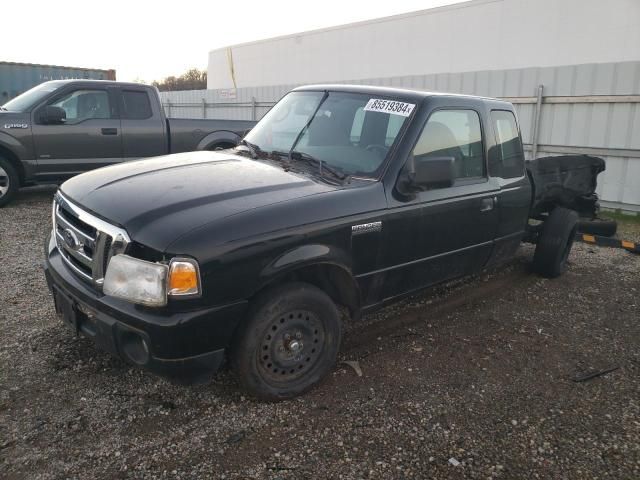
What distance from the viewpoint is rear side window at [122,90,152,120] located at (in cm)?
855

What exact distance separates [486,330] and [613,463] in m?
1.60

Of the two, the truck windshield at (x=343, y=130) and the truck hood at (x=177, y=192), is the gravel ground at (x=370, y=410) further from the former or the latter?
the truck windshield at (x=343, y=130)

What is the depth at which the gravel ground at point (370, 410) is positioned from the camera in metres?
2.60

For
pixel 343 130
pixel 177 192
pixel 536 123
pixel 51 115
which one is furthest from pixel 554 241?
pixel 51 115

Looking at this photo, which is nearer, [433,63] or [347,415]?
[347,415]

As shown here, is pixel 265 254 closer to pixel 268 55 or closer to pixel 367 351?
pixel 367 351

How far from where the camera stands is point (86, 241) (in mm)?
2857

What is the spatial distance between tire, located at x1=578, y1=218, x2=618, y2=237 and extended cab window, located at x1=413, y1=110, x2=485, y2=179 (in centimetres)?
331

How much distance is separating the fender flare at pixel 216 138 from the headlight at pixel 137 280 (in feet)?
21.3

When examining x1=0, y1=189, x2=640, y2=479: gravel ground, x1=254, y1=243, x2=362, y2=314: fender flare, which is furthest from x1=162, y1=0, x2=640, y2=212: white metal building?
x1=254, y1=243, x2=362, y2=314: fender flare

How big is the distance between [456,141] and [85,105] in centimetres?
652

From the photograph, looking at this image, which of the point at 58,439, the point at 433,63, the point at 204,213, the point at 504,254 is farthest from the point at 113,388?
the point at 433,63

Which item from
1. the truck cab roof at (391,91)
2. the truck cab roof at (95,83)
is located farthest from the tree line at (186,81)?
the truck cab roof at (391,91)

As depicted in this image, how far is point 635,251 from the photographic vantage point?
6.34 metres
